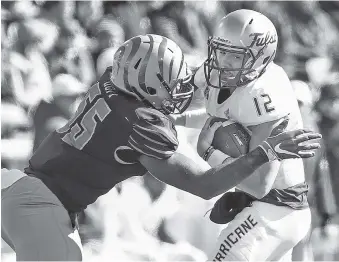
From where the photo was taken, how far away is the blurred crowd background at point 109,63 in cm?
370

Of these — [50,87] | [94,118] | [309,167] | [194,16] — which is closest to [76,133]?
[94,118]

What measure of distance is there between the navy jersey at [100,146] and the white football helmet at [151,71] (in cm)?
4

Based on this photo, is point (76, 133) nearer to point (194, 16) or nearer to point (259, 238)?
point (259, 238)

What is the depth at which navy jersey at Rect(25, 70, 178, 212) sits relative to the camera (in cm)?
237

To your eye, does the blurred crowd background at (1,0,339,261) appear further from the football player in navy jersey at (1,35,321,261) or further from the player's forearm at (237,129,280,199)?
the football player in navy jersey at (1,35,321,261)

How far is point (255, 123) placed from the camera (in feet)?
8.91

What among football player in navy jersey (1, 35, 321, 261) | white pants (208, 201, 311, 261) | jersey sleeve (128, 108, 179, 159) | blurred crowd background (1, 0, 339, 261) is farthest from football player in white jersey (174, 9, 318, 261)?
blurred crowd background (1, 0, 339, 261)

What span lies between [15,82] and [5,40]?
0.19m

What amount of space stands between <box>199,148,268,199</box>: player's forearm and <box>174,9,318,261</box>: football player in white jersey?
299 millimetres

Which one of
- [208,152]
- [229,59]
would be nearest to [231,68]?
[229,59]

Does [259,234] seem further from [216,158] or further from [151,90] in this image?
[151,90]

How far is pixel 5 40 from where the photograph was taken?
366 cm

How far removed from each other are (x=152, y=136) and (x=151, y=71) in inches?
8.8

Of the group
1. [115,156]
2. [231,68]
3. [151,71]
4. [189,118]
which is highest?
[151,71]
